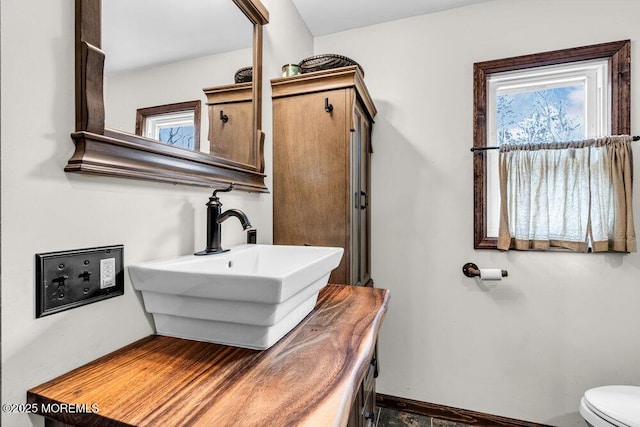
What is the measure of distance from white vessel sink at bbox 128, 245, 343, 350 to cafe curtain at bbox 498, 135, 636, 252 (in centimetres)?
140

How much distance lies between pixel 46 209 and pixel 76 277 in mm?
144

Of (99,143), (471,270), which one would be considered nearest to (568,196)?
(471,270)

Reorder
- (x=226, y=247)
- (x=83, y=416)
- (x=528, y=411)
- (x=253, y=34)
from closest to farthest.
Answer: (x=83, y=416)
(x=226, y=247)
(x=253, y=34)
(x=528, y=411)

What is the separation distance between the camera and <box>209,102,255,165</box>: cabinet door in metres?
1.03

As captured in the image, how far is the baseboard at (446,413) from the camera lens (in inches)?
67.1

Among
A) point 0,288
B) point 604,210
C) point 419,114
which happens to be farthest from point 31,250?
point 604,210

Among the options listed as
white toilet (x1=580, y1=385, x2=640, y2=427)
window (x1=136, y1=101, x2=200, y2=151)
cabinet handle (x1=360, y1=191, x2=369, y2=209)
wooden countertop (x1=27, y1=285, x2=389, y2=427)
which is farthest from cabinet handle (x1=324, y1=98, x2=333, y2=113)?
white toilet (x1=580, y1=385, x2=640, y2=427)

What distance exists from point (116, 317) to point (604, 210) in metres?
2.09

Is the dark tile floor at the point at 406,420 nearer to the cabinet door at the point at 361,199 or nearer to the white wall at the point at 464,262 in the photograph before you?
the white wall at the point at 464,262

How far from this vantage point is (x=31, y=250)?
54cm

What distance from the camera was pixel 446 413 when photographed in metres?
1.79

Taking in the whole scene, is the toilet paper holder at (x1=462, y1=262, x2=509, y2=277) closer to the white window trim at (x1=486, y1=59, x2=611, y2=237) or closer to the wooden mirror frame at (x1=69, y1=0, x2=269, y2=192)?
the white window trim at (x1=486, y1=59, x2=611, y2=237)

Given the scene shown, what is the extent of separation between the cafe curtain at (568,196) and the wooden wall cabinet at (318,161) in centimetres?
92

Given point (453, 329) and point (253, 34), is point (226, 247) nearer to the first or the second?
point (253, 34)
